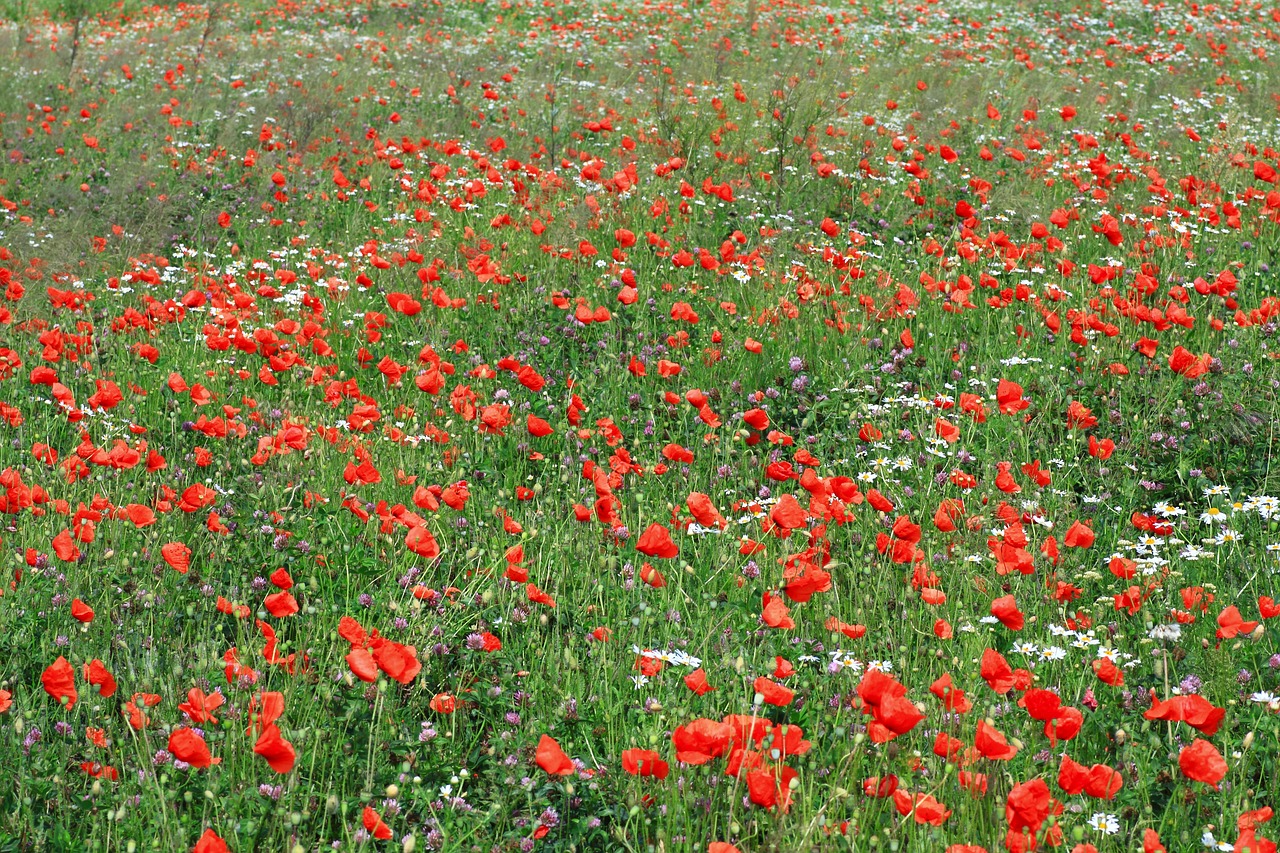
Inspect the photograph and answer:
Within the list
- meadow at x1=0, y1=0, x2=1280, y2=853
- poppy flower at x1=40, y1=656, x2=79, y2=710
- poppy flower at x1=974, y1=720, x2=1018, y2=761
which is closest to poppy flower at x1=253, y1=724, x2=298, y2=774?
meadow at x1=0, y1=0, x2=1280, y2=853

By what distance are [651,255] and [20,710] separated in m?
4.29

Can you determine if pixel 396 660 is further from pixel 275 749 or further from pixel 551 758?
pixel 551 758

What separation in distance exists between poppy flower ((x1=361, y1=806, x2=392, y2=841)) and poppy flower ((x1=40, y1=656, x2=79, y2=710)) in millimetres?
720

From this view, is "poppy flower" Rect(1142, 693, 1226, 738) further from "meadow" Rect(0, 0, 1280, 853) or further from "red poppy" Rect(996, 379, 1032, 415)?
"red poppy" Rect(996, 379, 1032, 415)

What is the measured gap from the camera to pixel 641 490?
155 inches

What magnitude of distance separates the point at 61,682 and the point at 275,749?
0.65m

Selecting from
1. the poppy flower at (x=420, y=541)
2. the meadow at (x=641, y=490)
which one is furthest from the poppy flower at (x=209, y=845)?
the poppy flower at (x=420, y=541)

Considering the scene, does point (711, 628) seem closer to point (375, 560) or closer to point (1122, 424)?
point (375, 560)

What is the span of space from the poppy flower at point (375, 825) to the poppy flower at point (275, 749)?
0.56 feet

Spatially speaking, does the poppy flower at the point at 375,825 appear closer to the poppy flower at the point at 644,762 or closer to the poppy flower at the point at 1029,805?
the poppy flower at the point at 644,762

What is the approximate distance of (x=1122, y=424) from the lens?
448cm

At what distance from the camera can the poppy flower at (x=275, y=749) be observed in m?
2.05

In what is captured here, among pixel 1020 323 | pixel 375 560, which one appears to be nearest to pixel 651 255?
pixel 1020 323

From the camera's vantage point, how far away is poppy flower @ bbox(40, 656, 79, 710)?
237cm
